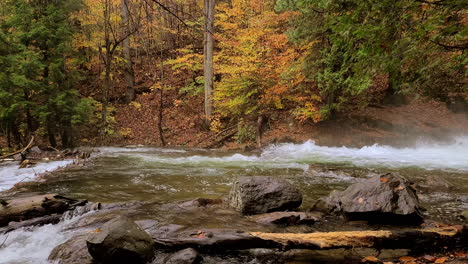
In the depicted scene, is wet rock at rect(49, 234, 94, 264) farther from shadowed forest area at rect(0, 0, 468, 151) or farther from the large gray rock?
shadowed forest area at rect(0, 0, 468, 151)

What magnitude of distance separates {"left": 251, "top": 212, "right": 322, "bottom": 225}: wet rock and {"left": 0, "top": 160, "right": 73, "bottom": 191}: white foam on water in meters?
6.22

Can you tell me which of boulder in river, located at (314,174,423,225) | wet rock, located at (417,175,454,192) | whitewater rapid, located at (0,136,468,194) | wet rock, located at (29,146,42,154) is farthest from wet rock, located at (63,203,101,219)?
wet rock, located at (29,146,42,154)

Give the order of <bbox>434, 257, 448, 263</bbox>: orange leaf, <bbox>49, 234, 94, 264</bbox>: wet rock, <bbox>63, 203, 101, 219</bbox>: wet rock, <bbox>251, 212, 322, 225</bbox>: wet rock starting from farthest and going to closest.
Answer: <bbox>63, 203, 101, 219</bbox>: wet rock → <bbox>251, 212, 322, 225</bbox>: wet rock → <bbox>49, 234, 94, 264</bbox>: wet rock → <bbox>434, 257, 448, 263</bbox>: orange leaf

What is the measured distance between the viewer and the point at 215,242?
425 cm

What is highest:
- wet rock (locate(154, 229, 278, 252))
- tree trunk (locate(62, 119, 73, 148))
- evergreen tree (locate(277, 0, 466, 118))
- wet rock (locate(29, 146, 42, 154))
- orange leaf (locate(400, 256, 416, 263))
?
evergreen tree (locate(277, 0, 466, 118))

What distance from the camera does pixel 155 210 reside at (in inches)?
226

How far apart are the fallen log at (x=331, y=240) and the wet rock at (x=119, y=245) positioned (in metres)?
0.35

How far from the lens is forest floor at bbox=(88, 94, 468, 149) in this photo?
15.0 m

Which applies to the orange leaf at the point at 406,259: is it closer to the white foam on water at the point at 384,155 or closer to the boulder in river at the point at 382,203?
the boulder in river at the point at 382,203

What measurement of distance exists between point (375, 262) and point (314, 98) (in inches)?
489

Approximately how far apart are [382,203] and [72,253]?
4518 mm

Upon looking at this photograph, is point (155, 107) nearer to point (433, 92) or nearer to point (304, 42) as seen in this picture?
point (304, 42)

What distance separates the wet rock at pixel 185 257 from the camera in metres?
3.82

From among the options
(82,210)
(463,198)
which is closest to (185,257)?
(82,210)
